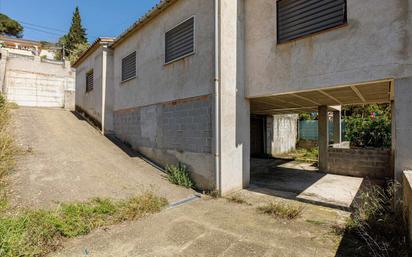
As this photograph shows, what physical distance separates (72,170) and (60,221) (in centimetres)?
296

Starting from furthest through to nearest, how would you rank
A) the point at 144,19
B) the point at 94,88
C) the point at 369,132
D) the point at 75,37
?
the point at 75,37
the point at 94,88
the point at 369,132
the point at 144,19

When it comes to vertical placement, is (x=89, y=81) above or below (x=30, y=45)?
below

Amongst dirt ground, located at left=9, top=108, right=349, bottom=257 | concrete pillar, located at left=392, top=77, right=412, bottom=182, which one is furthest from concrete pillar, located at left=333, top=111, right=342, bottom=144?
concrete pillar, located at left=392, top=77, right=412, bottom=182

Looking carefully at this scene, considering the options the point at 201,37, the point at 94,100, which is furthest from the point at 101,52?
the point at 201,37

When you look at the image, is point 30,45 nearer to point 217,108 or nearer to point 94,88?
point 94,88

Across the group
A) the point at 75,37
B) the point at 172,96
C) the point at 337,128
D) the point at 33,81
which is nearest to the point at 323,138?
the point at 337,128

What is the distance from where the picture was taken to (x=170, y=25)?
759 centimetres

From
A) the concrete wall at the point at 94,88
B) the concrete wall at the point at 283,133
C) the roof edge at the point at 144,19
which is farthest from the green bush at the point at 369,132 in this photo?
the concrete wall at the point at 94,88

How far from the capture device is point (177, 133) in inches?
287

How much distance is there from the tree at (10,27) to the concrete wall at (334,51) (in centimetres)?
5498

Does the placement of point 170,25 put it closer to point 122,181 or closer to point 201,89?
point 201,89

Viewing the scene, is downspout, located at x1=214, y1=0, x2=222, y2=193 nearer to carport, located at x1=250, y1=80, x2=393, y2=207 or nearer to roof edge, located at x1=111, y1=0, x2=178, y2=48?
carport, located at x1=250, y1=80, x2=393, y2=207

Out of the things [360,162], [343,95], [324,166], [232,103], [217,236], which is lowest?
[217,236]

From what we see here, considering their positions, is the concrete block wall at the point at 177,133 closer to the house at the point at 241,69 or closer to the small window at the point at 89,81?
the house at the point at 241,69
